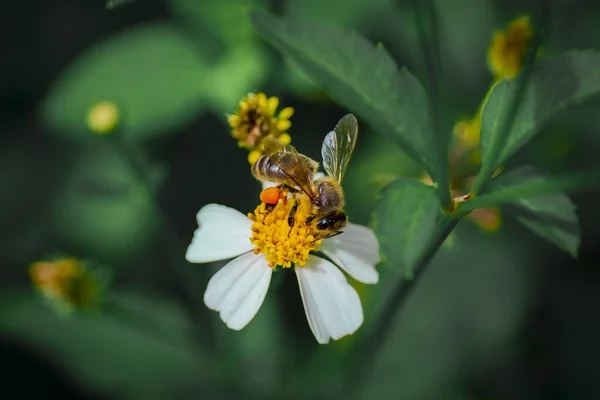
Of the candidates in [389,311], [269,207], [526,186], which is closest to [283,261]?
[269,207]

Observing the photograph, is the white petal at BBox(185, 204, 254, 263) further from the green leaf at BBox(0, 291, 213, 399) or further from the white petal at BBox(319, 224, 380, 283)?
the green leaf at BBox(0, 291, 213, 399)

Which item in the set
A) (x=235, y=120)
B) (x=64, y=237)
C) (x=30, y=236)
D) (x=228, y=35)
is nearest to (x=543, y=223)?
(x=235, y=120)

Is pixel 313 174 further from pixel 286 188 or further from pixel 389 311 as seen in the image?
pixel 389 311

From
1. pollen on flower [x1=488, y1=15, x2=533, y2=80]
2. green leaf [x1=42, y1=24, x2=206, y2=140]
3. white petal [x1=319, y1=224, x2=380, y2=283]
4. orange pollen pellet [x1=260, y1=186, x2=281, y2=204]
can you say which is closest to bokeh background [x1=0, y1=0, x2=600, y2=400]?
green leaf [x1=42, y1=24, x2=206, y2=140]

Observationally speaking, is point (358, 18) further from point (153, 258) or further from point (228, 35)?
point (153, 258)

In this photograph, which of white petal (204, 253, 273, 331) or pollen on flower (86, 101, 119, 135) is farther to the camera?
pollen on flower (86, 101, 119, 135)

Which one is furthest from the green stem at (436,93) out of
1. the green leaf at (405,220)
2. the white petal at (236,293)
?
the white petal at (236,293)
